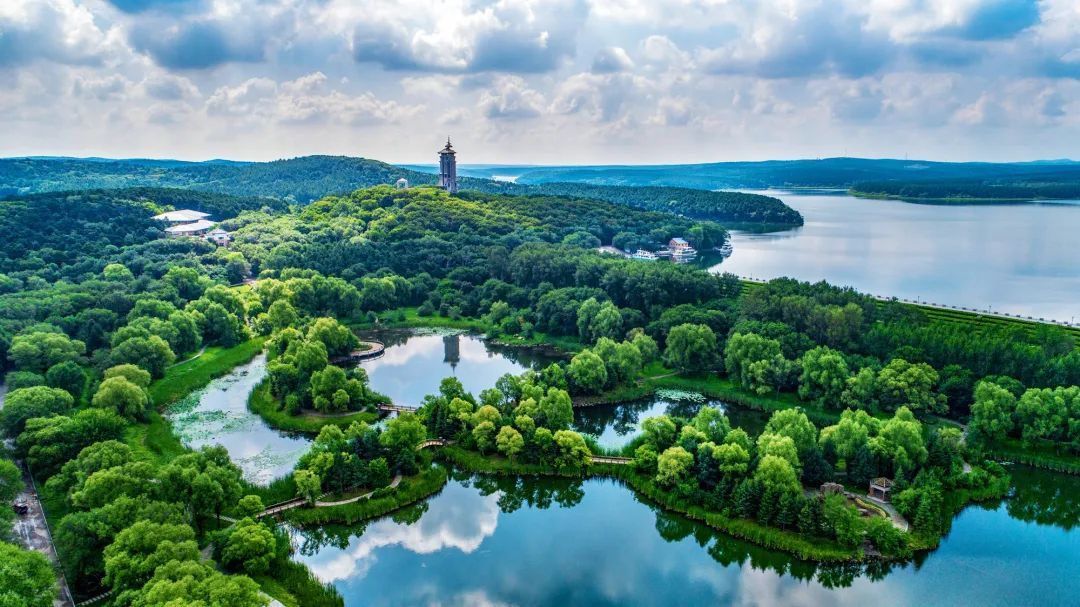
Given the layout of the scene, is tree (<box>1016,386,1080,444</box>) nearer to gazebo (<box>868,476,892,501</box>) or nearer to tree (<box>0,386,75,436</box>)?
gazebo (<box>868,476,892,501</box>)

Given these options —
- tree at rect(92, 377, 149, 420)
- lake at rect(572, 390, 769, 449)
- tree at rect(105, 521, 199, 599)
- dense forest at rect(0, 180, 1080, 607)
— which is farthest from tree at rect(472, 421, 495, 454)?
tree at rect(92, 377, 149, 420)

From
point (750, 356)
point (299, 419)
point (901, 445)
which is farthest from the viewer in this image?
point (750, 356)

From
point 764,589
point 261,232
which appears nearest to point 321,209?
point 261,232

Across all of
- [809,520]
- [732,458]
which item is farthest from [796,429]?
[809,520]

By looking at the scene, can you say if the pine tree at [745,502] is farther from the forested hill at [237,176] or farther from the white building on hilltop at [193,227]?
the forested hill at [237,176]

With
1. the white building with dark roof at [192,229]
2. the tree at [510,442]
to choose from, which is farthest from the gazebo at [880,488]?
the white building with dark roof at [192,229]

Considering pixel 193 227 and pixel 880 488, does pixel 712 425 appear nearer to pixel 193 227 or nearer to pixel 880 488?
pixel 880 488
